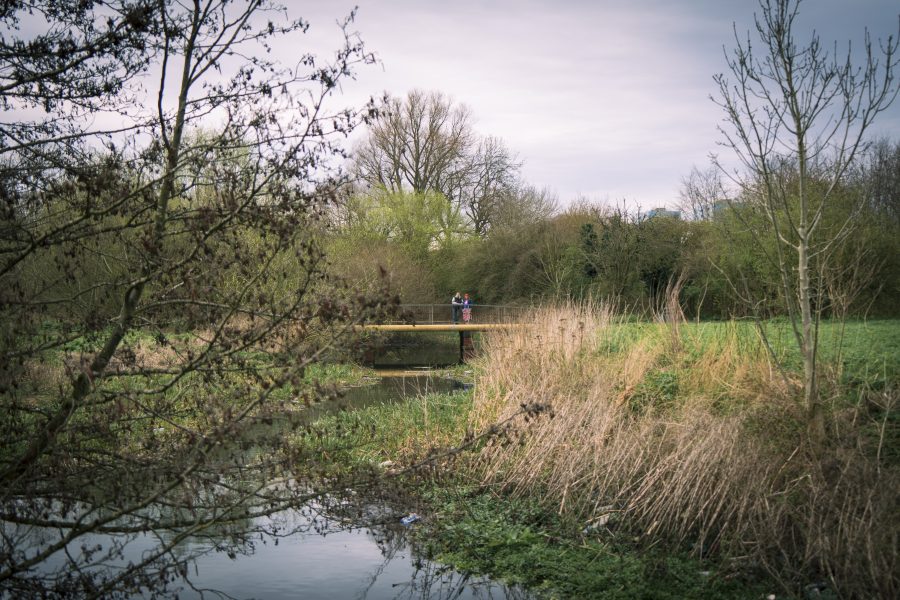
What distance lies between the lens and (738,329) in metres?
9.90

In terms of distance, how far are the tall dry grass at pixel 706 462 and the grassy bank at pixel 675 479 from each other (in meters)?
0.02

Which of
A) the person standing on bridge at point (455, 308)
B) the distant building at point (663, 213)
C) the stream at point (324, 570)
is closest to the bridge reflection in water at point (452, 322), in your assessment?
the person standing on bridge at point (455, 308)

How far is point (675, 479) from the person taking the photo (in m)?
5.64

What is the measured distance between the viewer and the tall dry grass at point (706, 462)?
464cm

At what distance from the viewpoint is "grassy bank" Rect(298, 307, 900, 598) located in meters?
4.80

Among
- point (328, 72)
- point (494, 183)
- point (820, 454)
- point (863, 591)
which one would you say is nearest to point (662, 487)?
point (820, 454)

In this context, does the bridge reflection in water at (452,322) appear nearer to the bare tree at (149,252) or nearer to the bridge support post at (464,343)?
the bridge support post at (464,343)

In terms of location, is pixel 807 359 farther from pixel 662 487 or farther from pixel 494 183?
pixel 494 183

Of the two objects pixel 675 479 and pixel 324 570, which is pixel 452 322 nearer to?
pixel 324 570

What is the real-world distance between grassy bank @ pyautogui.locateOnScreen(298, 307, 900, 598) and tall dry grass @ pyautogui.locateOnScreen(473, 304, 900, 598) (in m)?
0.02

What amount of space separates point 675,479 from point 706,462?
261 millimetres

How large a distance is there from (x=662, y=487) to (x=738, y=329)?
4.57 meters

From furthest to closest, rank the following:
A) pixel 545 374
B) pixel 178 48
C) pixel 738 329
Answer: pixel 738 329 → pixel 545 374 → pixel 178 48

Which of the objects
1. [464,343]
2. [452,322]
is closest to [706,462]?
[452,322]
